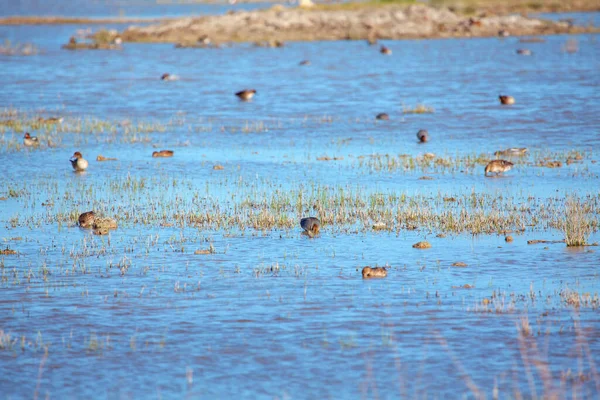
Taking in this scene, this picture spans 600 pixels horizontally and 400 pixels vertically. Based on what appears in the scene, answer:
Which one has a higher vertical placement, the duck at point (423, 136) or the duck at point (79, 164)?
the duck at point (423, 136)

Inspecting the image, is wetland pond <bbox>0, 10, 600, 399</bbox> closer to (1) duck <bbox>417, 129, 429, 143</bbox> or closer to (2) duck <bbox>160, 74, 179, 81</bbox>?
(1) duck <bbox>417, 129, 429, 143</bbox>

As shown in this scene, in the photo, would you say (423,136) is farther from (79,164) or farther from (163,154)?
(79,164)

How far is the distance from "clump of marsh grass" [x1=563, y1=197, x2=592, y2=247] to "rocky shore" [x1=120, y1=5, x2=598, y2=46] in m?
48.4

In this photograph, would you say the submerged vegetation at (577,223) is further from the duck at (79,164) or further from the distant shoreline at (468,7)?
the distant shoreline at (468,7)

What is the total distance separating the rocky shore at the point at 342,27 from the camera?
63.3 meters

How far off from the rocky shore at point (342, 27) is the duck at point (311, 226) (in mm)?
48480

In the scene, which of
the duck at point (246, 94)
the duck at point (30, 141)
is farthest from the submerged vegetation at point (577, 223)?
the duck at point (246, 94)

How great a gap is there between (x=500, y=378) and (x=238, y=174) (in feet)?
39.7

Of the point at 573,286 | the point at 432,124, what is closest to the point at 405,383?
the point at 573,286

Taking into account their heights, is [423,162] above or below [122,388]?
above

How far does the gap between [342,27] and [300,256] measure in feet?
177

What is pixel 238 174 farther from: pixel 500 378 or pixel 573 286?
pixel 500 378

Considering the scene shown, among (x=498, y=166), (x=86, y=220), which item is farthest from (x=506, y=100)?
(x=86, y=220)

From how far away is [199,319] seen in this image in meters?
10.6
